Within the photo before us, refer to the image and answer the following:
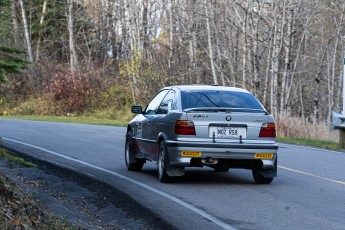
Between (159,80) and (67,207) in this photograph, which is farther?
(159,80)

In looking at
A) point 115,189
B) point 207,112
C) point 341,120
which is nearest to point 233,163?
point 207,112

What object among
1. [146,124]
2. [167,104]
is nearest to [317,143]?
[146,124]

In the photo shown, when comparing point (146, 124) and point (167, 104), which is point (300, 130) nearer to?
point (146, 124)

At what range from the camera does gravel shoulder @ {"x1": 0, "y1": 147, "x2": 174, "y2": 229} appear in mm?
8625

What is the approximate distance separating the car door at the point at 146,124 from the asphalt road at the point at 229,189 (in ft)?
1.66

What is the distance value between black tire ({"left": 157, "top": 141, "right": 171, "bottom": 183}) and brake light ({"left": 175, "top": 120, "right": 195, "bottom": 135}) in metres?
0.46

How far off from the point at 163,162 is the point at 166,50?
33.1 m

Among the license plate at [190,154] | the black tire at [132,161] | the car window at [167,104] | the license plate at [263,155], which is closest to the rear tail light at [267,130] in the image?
the license plate at [263,155]

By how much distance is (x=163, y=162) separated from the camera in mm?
13477

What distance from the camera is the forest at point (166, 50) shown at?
37.3 m

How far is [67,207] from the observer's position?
11430mm

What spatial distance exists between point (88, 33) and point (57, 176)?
42136 mm

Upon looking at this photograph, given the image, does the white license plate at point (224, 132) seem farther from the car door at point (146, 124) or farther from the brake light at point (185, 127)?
the car door at point (146, 124)

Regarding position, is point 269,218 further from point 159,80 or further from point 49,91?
point 49,91
